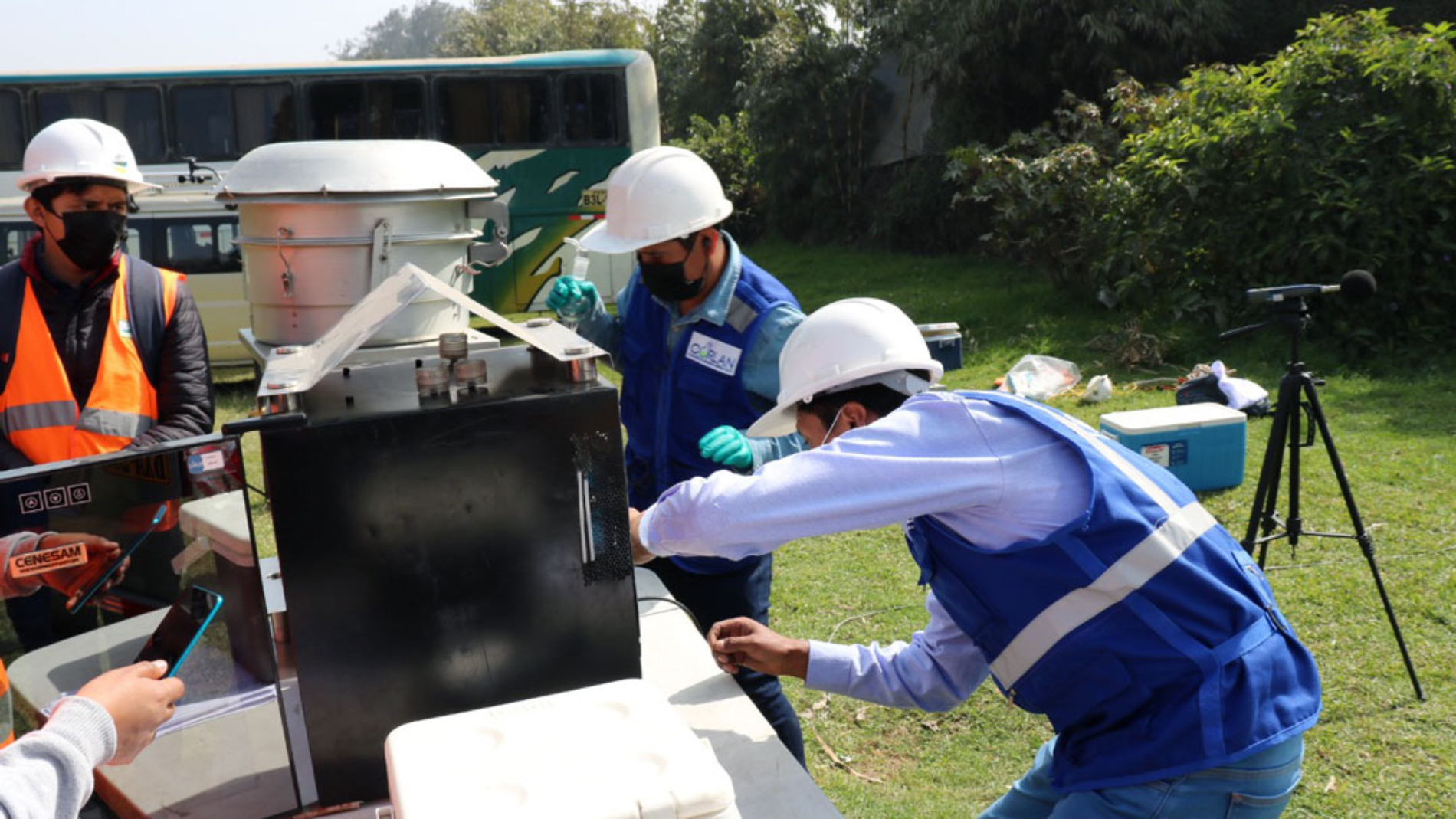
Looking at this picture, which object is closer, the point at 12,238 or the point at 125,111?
the point at 12,238

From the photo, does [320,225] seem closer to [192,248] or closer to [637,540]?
[637,540]

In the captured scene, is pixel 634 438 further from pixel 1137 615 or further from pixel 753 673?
pixel 1137 615

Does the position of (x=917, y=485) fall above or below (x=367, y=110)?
below

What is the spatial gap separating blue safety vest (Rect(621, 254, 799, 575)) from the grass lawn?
93cm

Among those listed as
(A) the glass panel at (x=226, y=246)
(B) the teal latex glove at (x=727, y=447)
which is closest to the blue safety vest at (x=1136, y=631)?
(B) the teal latex glove at (x=727, y=447)

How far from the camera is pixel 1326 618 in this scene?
164 inches

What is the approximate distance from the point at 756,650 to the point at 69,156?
2069 mm

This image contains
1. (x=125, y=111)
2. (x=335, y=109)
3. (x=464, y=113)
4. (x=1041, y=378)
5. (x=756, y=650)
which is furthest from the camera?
(x=464, y=113)

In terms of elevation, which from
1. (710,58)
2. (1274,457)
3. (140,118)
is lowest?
(1274,457)

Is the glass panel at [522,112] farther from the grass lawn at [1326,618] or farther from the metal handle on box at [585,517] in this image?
the metal handle on box at [585,517]

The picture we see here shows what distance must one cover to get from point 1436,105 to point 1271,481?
213 inches

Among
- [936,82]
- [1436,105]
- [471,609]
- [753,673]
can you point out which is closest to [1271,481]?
[753,673]

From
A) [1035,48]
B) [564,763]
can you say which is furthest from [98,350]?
[1035,48]

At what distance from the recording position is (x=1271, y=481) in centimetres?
378
